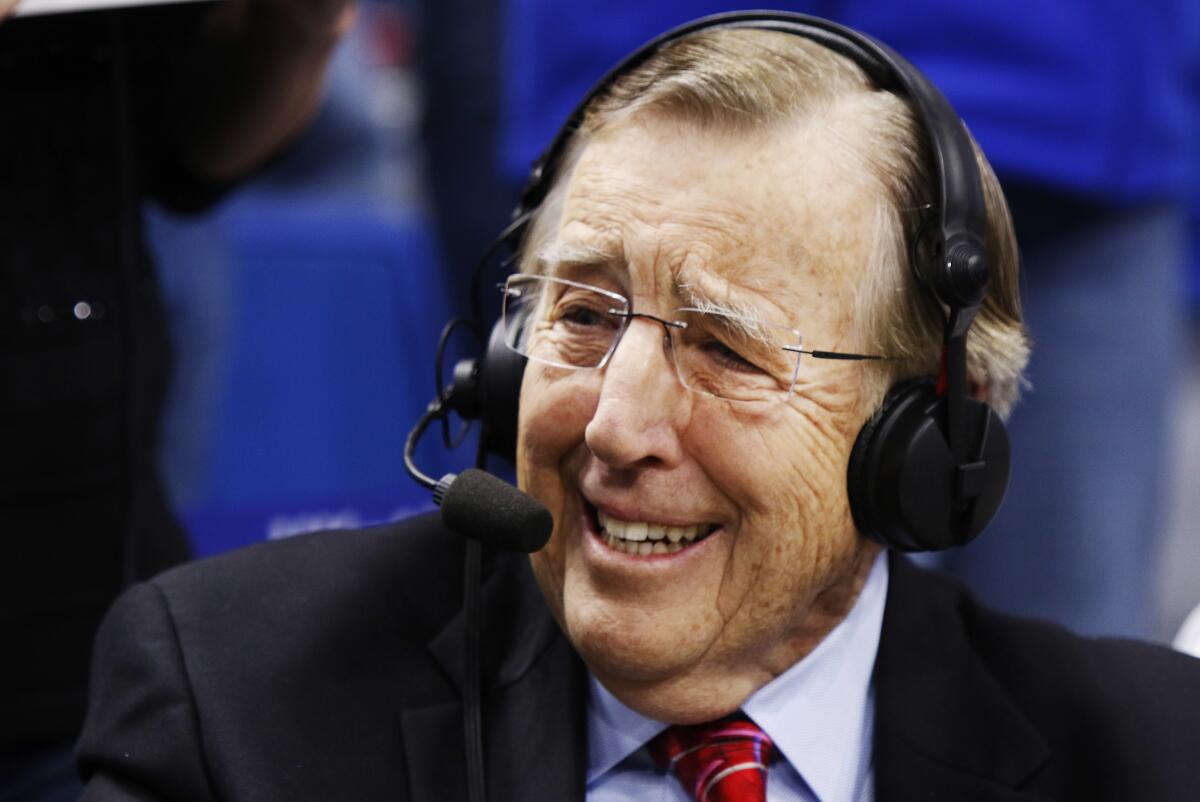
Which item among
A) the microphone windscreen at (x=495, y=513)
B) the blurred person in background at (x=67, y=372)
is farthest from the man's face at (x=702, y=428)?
the blurred person in background at (x=67, y=372)

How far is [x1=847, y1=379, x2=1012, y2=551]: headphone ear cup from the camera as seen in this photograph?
1.46 m

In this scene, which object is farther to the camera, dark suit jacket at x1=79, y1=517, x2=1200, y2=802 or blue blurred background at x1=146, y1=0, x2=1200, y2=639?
blue blurred background at x1=146, y1=0, x2=1200, y2=639

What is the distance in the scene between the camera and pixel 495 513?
1.37 metres

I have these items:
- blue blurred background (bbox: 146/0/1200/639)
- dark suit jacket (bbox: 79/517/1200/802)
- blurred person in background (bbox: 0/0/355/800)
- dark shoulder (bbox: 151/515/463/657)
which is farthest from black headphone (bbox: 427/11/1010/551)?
blue blurred background (bbox: 146/0/1200/639)

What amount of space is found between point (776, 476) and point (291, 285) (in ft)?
8.32

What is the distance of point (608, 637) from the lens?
145cm

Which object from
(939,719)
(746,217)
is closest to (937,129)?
(746,217)

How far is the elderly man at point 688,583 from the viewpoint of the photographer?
1.46 metres

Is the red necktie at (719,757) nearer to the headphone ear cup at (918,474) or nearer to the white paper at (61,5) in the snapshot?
the headphone ear cup at (918,474)

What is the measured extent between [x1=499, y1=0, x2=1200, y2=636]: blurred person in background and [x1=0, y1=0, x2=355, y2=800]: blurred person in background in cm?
108

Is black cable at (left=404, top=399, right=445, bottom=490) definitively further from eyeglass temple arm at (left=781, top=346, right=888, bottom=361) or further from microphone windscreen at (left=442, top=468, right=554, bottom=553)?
eyeglass temple arm at (left=781, top=346, right=888, bottom=361)

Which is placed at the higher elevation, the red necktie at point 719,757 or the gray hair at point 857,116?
the gray hair at point 857,116

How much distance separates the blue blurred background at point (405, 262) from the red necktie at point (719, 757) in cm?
104

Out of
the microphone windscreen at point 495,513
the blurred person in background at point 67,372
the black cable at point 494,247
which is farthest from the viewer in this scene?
the blurred person in background at point 67,372
